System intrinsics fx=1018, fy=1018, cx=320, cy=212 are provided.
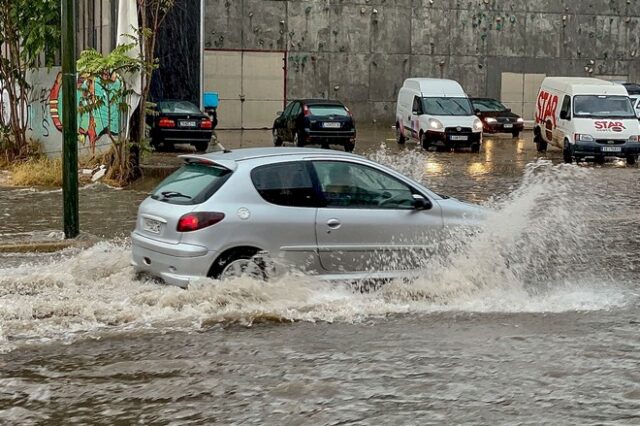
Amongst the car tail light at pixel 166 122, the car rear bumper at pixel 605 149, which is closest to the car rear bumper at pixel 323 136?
the car tail light at pixel 166 122

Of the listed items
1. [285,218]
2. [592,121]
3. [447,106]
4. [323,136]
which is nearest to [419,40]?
[447,106]

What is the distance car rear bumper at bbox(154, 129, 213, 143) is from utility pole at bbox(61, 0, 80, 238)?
568 inches

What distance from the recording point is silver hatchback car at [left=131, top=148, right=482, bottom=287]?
31.1 ft

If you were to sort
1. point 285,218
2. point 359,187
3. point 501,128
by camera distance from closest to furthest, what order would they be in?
1. point 285,218
2. point 359,187
3. point 501,128

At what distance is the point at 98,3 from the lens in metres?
23.9

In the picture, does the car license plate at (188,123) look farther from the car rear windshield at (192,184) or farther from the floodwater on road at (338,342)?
the car rear windshield at (192,184)

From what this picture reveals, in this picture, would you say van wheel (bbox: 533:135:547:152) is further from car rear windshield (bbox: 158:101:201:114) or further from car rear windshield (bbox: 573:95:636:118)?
car rear windshield (bbox: 158:101:201:114)

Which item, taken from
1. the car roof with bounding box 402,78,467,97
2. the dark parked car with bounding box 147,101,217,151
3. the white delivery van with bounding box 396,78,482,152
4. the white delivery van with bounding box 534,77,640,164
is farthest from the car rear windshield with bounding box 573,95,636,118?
the dark parked car with bounding box 147,101,217,151

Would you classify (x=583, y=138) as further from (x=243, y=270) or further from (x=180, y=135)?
(x=243, y=270)

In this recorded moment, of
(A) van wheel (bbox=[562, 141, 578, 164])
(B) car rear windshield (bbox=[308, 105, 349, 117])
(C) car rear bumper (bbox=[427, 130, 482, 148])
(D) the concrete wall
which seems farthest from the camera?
(D) the concrete wall

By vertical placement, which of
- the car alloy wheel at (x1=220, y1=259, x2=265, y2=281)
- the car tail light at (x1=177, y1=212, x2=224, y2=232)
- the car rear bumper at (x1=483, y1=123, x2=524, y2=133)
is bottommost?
the car rear bumper at (x1=483, y1=123, x2=524, y2=133)

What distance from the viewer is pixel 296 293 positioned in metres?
9.61

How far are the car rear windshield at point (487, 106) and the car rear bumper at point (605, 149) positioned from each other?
13.2 metres

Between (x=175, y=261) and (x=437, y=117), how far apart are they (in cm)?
2204
